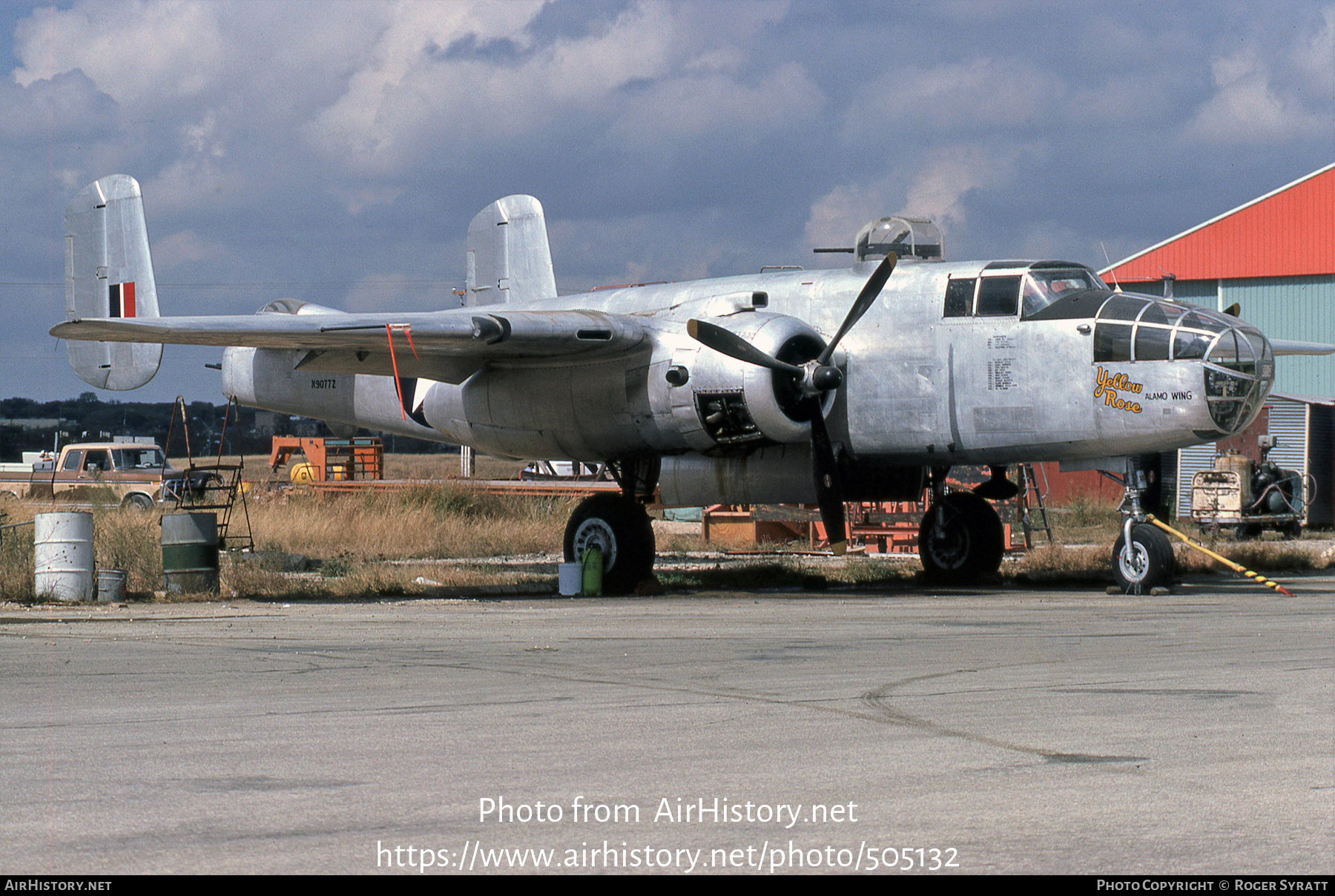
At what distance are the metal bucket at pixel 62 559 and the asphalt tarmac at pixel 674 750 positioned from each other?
3661 mm

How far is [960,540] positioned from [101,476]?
2613 cm

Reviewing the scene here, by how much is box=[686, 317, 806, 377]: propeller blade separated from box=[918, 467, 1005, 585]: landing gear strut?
12.1 ft

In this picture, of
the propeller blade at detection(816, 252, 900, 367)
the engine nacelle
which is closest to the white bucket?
the engine nacelle

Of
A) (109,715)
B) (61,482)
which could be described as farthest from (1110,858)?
(61,482)

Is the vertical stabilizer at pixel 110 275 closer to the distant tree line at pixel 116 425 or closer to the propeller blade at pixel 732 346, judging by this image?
the propeller blade at pixel 732 346

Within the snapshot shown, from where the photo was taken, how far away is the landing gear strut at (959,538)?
60.2 ft

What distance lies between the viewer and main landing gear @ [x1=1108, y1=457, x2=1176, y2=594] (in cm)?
1504

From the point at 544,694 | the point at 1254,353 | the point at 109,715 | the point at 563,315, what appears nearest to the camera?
the point at 109,715

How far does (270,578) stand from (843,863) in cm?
1415

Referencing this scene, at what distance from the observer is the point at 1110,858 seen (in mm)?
4578

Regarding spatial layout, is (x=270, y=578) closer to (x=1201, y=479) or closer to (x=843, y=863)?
(x=843, y=863)

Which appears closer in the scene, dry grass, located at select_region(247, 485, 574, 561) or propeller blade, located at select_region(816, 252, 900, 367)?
propeller blade, located at select_region(816, 252, 900, 367)

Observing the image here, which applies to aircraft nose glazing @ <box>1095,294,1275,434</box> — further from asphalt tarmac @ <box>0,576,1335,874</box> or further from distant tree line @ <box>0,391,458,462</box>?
distant tree line @ <box>0,391,458,462</box>

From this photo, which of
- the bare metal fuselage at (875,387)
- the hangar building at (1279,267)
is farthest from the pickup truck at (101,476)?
the hangar building at (1279,267)
